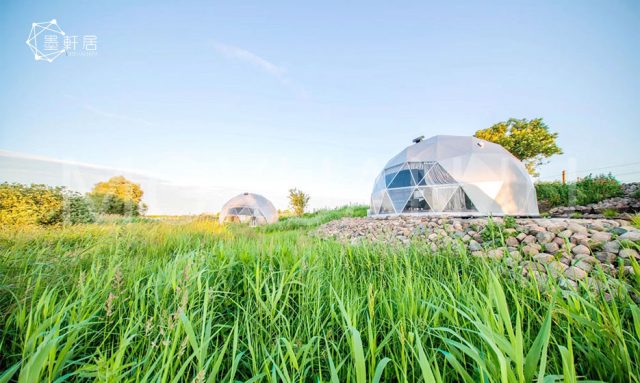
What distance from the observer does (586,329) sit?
1538 mm

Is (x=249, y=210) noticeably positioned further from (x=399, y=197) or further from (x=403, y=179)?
(x=403, y=179)

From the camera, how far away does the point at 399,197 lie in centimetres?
1162

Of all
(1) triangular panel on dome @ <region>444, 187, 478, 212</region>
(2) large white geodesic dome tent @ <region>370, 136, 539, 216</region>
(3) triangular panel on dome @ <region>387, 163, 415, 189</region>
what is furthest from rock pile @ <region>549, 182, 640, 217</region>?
(3) triangular panel on dome @ <region>387, 163, 415, 189</region>

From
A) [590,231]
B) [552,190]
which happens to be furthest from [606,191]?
[590,231]

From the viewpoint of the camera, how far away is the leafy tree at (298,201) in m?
28.8

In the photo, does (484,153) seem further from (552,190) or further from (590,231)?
(552,190)

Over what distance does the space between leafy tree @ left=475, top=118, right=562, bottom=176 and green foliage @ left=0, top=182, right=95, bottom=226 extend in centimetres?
3498

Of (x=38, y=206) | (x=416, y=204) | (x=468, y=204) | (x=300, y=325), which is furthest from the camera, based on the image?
(x=416, y=204)

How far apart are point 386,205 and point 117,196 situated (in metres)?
31.3

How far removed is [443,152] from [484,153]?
75.4 inches

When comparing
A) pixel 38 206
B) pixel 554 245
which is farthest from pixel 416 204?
pixel 38 206

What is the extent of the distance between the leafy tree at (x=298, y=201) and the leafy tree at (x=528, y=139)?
23.1 m

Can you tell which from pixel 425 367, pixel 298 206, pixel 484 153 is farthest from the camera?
pixel 298 206

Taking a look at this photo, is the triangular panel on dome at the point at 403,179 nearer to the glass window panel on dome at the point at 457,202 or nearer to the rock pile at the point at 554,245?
the glass window panel on dome at the point at 457,202
